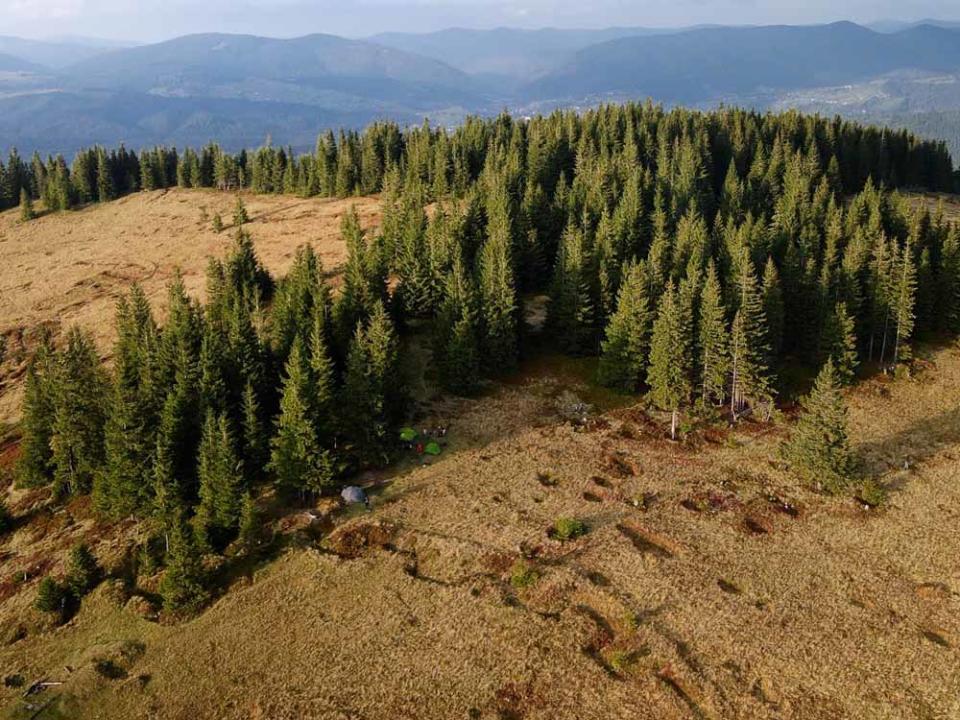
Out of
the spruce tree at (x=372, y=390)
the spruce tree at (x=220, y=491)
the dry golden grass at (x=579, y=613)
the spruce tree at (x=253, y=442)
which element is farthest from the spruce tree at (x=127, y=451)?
the spruce tree at (x=372, y=390)

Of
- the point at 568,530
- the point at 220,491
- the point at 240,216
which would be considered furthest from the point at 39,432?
the point at 240,216

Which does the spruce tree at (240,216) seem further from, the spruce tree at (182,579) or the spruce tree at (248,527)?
the spruce tree at (182,579)

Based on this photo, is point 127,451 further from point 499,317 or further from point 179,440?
point 499,317

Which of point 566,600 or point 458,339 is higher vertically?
point 458,339

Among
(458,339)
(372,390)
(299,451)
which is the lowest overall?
(299,451)

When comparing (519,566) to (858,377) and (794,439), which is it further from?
(858,377)

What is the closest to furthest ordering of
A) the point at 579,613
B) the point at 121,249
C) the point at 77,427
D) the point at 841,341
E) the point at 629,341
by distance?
the point at 579,613 < the point at 77,427 < the point at 629,341 < the point at 841,341 < the point at 121,249

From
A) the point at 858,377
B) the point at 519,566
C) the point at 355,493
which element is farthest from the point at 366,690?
the point at 858,377
